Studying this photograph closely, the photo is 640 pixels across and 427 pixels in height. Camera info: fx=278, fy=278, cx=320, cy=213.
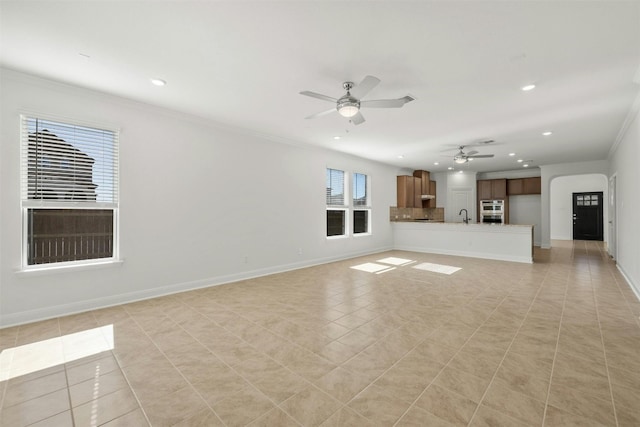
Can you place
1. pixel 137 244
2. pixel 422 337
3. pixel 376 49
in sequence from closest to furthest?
pixel 376 49 → pixel 422 337 → pixel 137 244

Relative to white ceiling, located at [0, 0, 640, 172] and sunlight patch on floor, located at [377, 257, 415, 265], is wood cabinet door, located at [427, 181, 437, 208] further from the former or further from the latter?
white ceiling, located at [0, 0, 640, 172]

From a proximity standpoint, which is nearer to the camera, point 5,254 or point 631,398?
point 631,398

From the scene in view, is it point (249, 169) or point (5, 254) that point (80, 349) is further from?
point (249, 169)

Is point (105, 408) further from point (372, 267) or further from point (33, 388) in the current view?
point (372, 267)

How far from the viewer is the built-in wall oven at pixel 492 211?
32.1 feet

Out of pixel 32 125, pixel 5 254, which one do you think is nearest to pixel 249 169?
pixel 32 125

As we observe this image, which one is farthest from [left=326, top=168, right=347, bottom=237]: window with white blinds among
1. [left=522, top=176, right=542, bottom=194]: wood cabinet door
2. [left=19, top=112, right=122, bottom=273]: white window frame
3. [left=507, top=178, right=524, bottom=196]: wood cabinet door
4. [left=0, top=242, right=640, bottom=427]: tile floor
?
[left=522, top=176, right=542, bottom=194]: wood cabinet door

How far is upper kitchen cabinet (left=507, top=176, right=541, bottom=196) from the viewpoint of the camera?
936 centimetres

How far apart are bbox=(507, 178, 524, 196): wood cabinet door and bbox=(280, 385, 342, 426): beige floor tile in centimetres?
1057

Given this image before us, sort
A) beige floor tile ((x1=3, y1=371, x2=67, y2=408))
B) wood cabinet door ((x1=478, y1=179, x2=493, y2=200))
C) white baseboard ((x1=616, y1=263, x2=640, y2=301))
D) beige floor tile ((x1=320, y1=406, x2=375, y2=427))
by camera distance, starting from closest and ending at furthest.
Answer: beige floor tile ((x1=320, y1=406, x2=375, y2=427)) < beige floor tile ((x1=3, y1=371, x2=67, y2=408)) < white baseboard ((x1=616, y1=263, x2=640, y2=301)) < wood cabinet door ((x1=478, y1=179, x2=493, y2=200))

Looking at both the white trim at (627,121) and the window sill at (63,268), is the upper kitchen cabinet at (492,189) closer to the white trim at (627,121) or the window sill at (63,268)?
the white trim at (627,121)

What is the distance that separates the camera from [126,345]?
2605 mm

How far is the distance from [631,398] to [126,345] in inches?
156

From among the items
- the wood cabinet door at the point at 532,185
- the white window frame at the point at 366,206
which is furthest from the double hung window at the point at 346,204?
the wood cabinet door at the point at 532,185
